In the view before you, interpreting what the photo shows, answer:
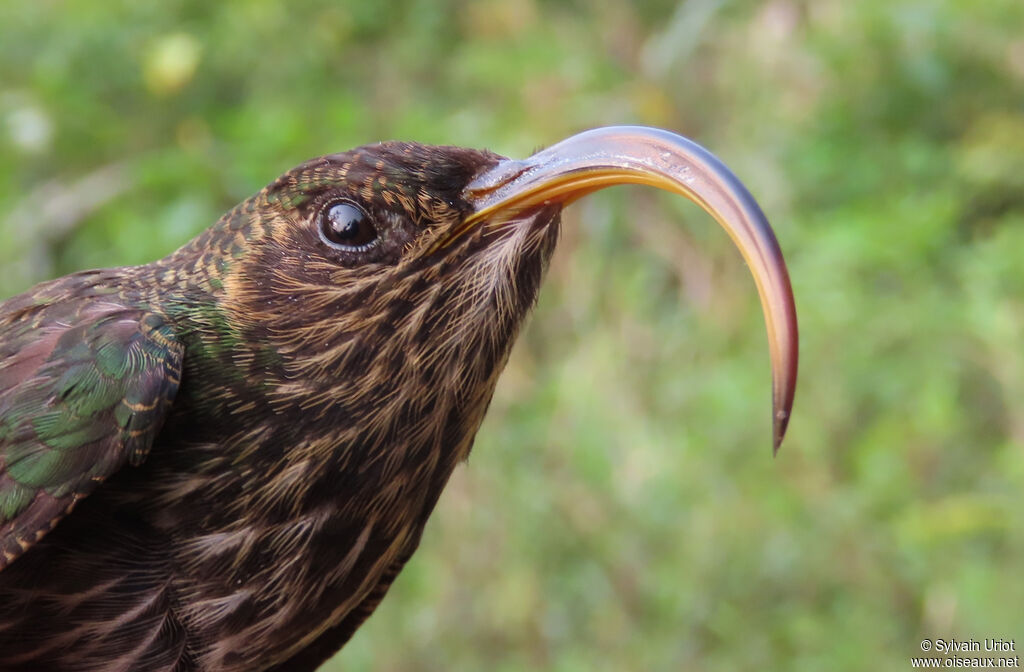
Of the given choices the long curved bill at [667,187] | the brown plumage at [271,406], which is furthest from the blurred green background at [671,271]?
the long curved bill at [667,187]

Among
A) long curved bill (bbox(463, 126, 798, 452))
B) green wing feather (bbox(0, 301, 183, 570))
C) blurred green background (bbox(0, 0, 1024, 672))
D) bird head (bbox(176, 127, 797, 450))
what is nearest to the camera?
long curved bill (bbox(463, 126, 798, 452))

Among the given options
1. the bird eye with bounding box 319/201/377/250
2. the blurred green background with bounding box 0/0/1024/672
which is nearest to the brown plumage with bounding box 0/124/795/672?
the bird eye with bounding box 319/201/377/250

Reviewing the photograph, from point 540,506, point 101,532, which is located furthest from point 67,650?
point 540,506

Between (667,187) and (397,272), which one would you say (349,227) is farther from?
(667,187)

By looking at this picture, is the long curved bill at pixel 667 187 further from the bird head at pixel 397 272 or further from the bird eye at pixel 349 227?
the bird eye at pixel 349 227

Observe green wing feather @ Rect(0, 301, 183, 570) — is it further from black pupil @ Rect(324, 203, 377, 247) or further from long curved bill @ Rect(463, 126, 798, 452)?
long curved bill @ Rect(463, 126, 798, 452)

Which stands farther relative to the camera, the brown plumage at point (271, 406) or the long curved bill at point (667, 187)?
the brown plumage at point (271, 406)

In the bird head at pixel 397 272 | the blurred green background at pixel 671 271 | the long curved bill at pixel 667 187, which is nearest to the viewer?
the long curved bill at pixel 667 187

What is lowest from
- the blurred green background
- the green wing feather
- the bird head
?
the green wing feather
